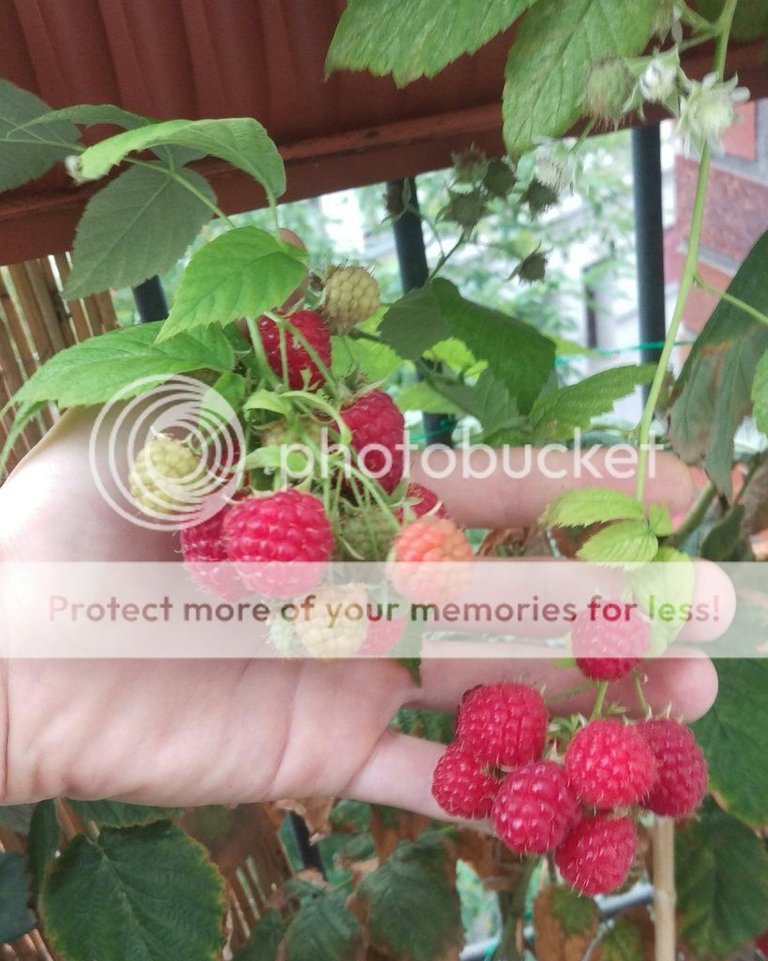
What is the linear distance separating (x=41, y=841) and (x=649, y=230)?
723 mm

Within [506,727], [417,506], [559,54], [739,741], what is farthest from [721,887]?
[559,54]

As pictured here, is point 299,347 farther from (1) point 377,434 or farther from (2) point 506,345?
(2) point 506,345

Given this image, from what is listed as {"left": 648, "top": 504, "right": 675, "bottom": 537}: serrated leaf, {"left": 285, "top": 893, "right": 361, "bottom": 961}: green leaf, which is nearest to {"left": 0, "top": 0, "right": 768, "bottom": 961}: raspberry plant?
{"left": 648, "top": 504, "right": 675, "bottom": 537}: serrated leaf

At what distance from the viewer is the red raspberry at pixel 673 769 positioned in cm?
41

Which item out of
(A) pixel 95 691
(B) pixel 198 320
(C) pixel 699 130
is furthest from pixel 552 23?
(A) pixel 95 691

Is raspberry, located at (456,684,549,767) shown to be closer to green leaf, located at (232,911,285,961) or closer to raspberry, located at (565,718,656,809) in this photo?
raspberry, located at (565,718,656,809)

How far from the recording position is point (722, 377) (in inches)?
19.8

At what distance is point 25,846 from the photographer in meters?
0.75

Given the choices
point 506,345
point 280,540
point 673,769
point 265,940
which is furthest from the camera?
point 265,940

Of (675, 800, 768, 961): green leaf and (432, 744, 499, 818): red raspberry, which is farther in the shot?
(675, 800, 768, 961): green leaf

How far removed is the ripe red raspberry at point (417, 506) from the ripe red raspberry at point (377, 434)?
11 millimetres

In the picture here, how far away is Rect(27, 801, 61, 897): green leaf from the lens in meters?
0.68

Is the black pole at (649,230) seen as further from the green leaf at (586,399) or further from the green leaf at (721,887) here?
the green leaf at (721,887)

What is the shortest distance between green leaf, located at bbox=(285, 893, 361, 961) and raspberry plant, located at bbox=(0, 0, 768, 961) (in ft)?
0.34
